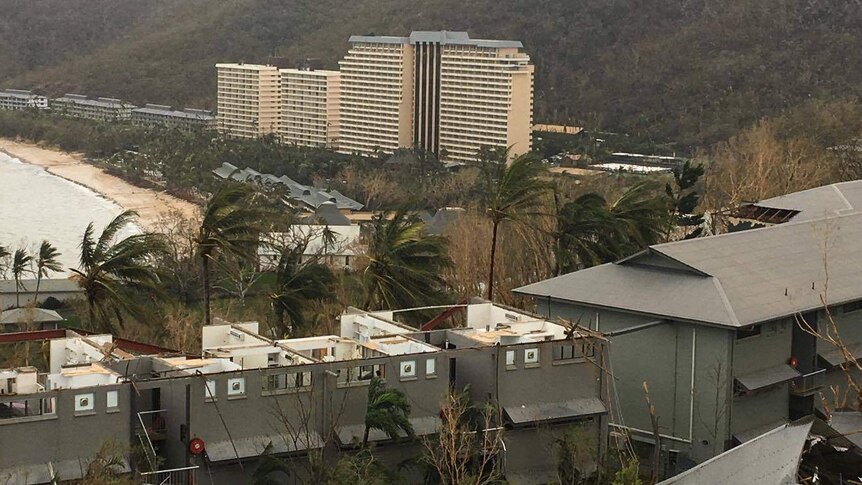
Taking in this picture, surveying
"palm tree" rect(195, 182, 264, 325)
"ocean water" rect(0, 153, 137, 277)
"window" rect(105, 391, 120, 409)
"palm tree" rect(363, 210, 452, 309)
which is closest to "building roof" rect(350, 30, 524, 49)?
"ocean water" rect(0, 153, 137, 277)

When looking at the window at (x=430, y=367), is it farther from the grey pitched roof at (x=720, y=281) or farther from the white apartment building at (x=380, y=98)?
the white apartment building at (x=380, y=98)

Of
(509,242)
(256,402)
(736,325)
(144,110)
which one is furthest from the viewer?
(144,110)

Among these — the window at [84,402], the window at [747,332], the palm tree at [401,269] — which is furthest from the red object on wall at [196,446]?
the window at [747,332]

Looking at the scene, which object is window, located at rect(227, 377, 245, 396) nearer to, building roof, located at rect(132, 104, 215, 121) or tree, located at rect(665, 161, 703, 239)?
tree, located at rect(665, 161, 703, 239)

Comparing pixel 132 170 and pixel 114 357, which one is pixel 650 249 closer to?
pixel 114 357

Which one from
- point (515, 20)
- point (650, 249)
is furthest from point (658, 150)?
point (650, 249)

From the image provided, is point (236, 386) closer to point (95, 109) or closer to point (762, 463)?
point (762, 463)

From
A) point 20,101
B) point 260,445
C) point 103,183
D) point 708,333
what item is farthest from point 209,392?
point 20,101
